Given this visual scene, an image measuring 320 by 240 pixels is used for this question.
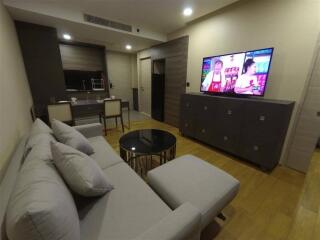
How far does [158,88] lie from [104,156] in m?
3.20

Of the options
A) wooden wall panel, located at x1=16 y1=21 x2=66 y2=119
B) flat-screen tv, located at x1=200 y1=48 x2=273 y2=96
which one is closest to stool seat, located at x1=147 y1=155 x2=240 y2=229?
flat-screen tv, located at x1=200 y1=48 x2=273 y2=96

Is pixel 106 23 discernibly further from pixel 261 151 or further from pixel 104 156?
pixel 261 151

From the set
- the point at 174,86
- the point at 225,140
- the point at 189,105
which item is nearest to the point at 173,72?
the point at 174,86

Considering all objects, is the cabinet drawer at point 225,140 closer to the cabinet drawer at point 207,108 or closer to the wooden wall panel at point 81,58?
the cabinet drawer at point 207,108

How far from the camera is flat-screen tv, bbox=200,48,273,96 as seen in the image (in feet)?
6.98

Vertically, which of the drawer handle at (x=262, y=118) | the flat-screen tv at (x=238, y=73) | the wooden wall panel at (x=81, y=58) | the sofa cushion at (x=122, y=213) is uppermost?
the wooden wall panel at (x=81, y=58)

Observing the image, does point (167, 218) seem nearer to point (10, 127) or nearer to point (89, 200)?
point (89, 200)

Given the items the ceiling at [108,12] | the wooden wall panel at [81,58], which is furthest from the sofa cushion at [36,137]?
the wooden wall panel at [81,58]

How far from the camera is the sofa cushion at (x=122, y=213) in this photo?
84cm

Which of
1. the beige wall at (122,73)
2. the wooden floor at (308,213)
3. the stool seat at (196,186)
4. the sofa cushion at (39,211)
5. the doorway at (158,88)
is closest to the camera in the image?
the sofa cushion at (39,211)

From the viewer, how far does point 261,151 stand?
2.14 metres

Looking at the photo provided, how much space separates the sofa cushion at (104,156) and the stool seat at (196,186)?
0.44 meters

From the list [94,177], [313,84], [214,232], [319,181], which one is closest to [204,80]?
[313,84]

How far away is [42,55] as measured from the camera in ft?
10.3
